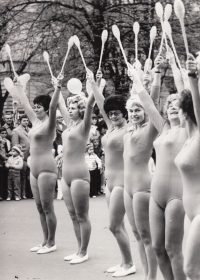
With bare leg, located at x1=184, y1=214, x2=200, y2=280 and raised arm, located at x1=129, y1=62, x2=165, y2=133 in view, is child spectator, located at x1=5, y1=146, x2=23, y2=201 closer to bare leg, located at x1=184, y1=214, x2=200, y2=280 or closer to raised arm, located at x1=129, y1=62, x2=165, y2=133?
raised arm, located at x1=129, y1=62, x2=165, y2=133

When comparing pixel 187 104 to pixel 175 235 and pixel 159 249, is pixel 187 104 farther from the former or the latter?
pixel 159 249

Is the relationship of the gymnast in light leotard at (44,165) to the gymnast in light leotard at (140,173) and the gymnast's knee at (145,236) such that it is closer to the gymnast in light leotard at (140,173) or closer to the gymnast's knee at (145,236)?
the gymnast in light leotard at (140,173)

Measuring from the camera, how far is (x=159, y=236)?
4816mm

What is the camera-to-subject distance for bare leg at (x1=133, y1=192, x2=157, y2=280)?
5.46m

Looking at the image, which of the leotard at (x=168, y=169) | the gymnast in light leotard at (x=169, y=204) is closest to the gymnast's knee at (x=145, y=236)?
the gymnast in light leotard at (x=169, y=204)

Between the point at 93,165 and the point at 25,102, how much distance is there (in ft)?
19.1

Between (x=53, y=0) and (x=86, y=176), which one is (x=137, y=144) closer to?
(x=86, y=176)

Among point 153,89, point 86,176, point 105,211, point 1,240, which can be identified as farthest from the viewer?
point 105,211

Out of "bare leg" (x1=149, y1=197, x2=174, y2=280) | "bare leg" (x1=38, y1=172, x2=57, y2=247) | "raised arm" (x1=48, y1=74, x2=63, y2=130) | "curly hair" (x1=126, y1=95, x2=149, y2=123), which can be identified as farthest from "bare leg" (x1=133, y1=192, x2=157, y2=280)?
"bare leg" (x1=38, y1=172, x2=57, y2=247)

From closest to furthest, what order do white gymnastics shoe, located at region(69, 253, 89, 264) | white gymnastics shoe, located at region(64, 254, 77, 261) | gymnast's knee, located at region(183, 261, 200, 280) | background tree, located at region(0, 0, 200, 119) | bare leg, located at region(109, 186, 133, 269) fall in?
gymnast's knee, located at region(183, 261, 200, 280)
bare leg, located at region(109, 186, 133, 269)
white gymnastics shoe, located at region(69, 253, 89, 264)
white gymnastics shoe, located at region(64, 254, 77, 261)
background tree, located at region(0, 0, 200, 119)

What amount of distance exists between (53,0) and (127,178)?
47.1ft

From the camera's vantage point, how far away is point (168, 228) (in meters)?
4.70

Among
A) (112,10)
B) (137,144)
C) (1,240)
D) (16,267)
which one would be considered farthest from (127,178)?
(112,10)

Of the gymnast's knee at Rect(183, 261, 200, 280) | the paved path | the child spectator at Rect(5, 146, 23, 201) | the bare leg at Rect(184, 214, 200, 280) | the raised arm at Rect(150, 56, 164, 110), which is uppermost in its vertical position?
the raised arm at Rect(150, 56, 164, 110)
